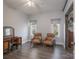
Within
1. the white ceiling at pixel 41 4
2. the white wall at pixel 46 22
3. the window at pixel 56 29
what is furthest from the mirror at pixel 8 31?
the window at pixel 56 29

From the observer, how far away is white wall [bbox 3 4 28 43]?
17.6 feet

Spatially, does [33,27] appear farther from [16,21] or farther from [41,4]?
[41,4]

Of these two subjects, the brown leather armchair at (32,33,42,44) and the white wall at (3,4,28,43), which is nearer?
the white wall at (3,4,28,43)

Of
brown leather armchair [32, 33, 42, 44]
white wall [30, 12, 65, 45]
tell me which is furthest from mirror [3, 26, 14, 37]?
white wall [30, 12, 65, 45]

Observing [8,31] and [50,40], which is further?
[50,40]

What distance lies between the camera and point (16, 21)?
642cm

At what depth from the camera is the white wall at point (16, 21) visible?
5.37 metres

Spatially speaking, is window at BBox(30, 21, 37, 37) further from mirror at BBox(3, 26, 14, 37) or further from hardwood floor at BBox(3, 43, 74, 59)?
hardwood floor at BBox(3, 43, 74, 59)

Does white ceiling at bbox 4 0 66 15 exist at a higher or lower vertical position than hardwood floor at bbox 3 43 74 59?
higher

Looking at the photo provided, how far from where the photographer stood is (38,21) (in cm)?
764

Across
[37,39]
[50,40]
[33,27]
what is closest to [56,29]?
[50,40]

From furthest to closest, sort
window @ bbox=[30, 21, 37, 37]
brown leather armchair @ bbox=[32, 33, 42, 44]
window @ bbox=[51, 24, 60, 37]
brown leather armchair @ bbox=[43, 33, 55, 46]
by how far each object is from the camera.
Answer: window @ bbox=[30, 21, 37, 37] < window @ bbox=[51, 24, 60, 37] < brown leather armchair @ bbox=[32, 33, 42, 44] < brown leather armchair @ bbox=[43, 33, 55, 46]

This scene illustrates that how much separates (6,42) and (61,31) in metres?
4.11

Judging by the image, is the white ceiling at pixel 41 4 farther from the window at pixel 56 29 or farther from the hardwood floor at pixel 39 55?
the hardwood floor at pixel 39 55
